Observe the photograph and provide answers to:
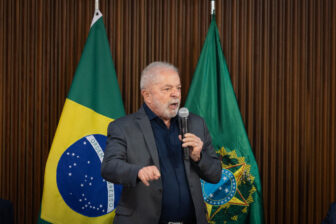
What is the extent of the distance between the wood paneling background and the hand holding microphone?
149 cm

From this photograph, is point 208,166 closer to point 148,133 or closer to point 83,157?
point 148,133

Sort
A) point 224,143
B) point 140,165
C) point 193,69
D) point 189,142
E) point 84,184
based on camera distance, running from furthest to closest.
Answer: point 193,69 → point 224,143 → point 84,184 → point 140,165 → point 189,142

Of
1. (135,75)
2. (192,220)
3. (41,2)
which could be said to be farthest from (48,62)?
(192,220)

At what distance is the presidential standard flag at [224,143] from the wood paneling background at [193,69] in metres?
Result: 0.29

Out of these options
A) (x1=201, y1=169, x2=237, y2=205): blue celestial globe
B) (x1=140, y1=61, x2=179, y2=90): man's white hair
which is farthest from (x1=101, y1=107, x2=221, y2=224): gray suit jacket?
(x1=201, y1=169, x2=237, y2=205): blue celestial globe

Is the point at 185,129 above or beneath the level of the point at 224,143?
above

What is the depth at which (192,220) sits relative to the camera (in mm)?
1832

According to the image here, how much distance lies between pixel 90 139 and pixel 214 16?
57.6 inches

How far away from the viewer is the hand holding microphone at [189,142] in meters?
1.59

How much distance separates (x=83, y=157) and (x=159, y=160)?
1.05m

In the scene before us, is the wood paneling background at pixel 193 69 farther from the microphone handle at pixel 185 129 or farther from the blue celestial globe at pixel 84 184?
the microphone handle at pixel 185 129

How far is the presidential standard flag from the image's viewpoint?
273 centimetres

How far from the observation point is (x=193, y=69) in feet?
10.3

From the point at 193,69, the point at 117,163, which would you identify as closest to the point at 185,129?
the point at 117,163
